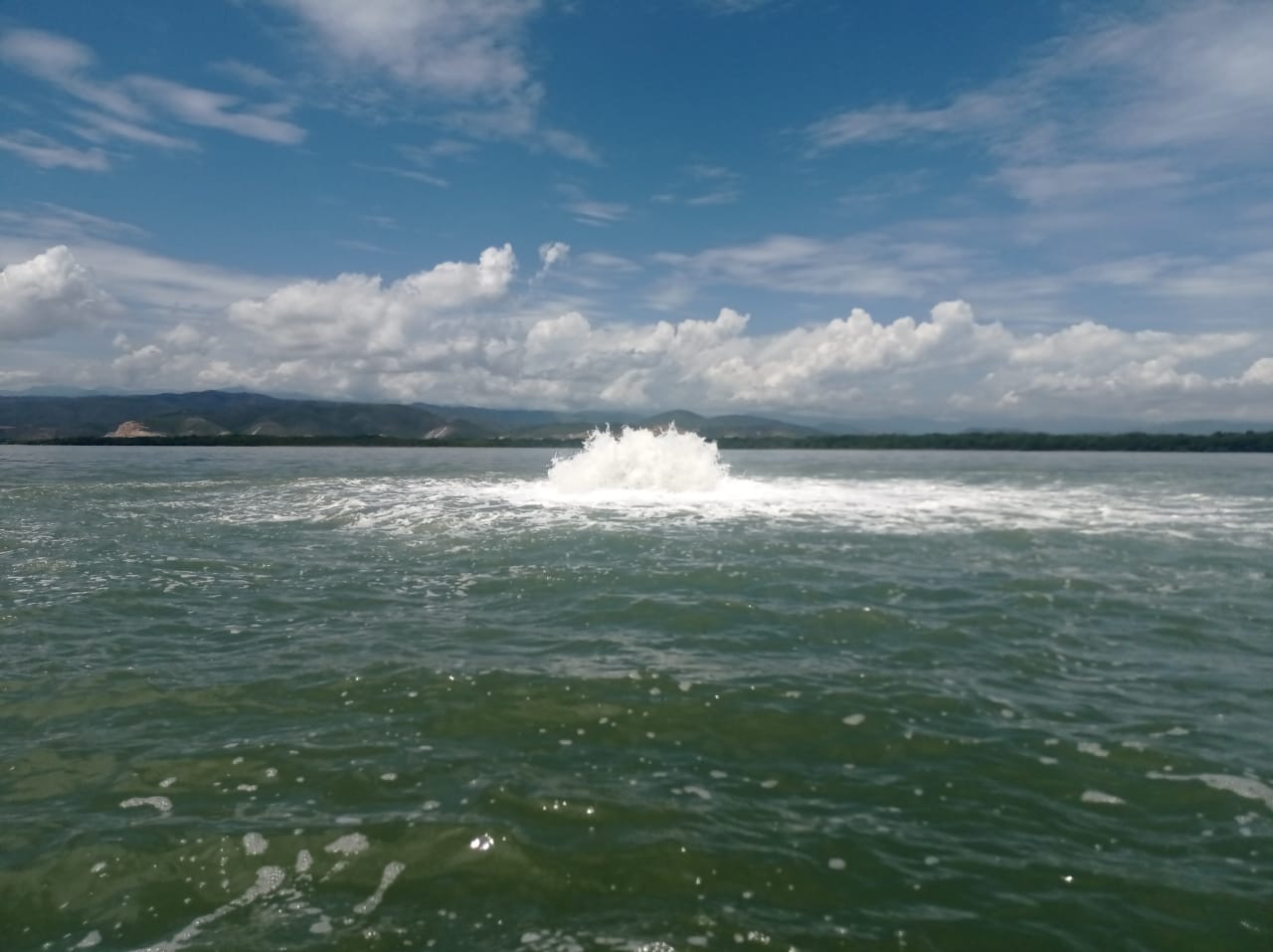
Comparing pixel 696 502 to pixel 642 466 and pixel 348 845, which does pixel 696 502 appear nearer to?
pixel 642 466

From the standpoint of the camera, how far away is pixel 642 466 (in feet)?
144

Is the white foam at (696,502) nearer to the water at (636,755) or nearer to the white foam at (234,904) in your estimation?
the water at (636,755)

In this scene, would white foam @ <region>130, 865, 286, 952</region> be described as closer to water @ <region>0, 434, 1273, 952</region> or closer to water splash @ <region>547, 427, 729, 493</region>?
water @ <region>0, 434, 1273, 952</region>

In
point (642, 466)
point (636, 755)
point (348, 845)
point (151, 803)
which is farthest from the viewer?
point (642, 466)

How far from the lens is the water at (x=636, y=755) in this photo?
6.01 m

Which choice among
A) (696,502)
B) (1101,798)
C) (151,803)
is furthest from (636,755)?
(696,502)

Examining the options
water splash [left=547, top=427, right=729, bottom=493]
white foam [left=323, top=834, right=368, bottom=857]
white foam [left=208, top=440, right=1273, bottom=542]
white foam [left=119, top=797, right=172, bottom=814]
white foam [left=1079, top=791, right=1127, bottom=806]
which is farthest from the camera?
water splash [left=547, top=427, right=729, bottom=493]

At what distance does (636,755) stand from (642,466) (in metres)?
35.3

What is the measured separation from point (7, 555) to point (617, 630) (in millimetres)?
18898

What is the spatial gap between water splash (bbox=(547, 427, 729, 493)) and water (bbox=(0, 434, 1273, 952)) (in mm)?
22513

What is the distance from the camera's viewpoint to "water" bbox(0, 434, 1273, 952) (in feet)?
19.7

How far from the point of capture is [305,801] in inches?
299

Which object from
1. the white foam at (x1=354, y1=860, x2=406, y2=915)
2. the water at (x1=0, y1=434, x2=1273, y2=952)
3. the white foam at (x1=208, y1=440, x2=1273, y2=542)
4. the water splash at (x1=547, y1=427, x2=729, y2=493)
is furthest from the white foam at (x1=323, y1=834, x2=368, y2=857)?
the water splash at (x1=547, y1=427, x2=729, y2=493)

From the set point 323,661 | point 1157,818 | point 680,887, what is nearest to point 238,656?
point 323,661
